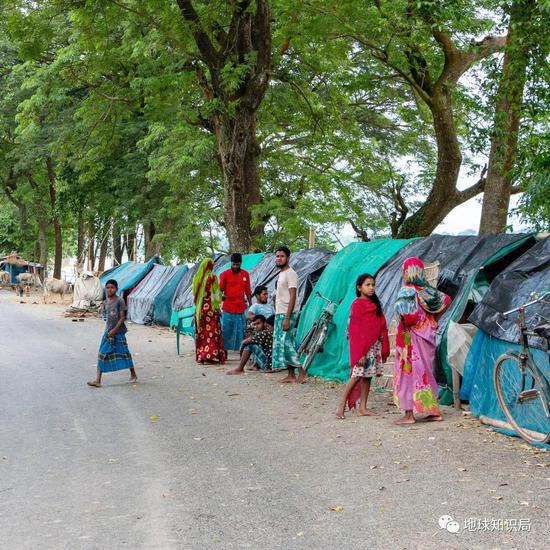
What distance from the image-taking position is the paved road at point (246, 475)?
471 cm

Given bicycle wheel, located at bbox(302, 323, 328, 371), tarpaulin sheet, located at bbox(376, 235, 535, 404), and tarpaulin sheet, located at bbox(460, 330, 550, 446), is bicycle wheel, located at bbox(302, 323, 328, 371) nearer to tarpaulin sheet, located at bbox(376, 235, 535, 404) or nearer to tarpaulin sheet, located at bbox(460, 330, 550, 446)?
tarpaulin sheet, located at bbox(376, 235, 535, 404)

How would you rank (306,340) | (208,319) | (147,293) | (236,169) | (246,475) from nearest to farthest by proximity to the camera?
(246,475) → (306,340) → (208,319) → (236,169) → (147,293)

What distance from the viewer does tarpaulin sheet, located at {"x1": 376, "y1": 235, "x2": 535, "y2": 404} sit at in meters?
8.90

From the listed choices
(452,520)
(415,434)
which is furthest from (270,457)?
(452,520)

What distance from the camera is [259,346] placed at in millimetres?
12156

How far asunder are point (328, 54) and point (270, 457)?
1559cm

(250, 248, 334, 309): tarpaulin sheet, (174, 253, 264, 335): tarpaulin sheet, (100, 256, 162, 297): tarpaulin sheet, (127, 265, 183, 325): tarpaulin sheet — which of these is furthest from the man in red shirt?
(100, 256, 162, 297): tarpaulin sheet

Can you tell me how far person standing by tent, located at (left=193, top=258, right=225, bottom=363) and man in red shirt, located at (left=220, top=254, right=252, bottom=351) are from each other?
0.22m

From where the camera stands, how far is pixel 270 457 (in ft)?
22.0

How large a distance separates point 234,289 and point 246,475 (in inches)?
292

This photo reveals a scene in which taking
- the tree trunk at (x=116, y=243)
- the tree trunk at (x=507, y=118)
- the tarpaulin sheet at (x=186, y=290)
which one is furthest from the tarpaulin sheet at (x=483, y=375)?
the tree trunk at (x=116, y=243)

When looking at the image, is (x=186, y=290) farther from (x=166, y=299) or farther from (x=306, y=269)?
(x=306, y=269)

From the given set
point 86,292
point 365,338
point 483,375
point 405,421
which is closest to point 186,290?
point 86,292

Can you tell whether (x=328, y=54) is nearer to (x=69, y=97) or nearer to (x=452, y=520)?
(x=69, y=97)
